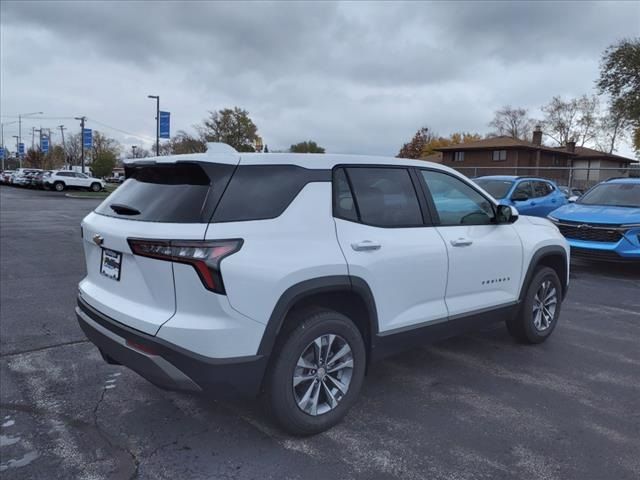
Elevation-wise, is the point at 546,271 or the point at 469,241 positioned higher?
the point at 469,241

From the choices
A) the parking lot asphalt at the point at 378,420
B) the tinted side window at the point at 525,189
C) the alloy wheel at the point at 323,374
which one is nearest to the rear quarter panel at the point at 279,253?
the alloy wheel at the point at 323,374

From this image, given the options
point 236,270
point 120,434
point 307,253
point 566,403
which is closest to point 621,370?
point 566,403

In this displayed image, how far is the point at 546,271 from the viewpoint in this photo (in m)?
4.95

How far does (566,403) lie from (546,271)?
1.54m

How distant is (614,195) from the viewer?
9867mm

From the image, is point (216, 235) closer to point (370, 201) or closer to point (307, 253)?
point (307, 253)

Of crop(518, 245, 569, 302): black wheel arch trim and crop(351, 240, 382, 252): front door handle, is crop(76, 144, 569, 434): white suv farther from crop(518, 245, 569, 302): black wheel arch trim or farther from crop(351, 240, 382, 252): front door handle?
crop(518, 245, 569, 302): black wheel arch trim

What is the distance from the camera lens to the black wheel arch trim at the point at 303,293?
113 inches

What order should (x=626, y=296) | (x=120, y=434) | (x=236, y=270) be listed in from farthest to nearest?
(x=626, y=296), (x=120, y=434), (x=236, y=270)

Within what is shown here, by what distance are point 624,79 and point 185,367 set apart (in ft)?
136

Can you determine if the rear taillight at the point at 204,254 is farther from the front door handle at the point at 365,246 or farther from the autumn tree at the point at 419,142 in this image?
the autumn tree at the point at 419,142

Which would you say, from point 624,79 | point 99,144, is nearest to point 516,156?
point 624,79

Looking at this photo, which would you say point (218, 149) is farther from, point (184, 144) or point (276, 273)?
point (184, 144)

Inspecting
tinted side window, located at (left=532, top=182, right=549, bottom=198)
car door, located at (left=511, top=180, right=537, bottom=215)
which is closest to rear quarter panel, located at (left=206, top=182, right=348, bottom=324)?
car door, located at (left=511, top=180, right=537, bottom=215)
